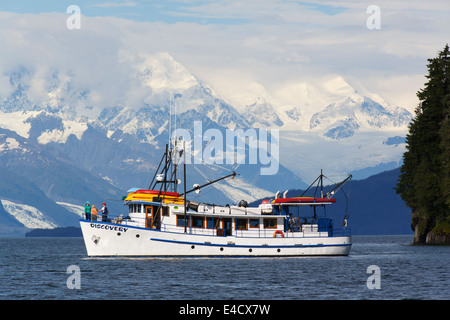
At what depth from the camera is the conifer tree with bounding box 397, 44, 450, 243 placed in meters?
122

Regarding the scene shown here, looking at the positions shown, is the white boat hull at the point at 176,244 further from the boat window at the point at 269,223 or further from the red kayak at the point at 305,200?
the red kayak at the point at 305,200

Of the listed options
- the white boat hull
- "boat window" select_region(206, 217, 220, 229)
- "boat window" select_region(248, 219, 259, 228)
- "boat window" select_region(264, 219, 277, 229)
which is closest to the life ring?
the white boat hull

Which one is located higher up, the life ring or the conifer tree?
the conifer tree

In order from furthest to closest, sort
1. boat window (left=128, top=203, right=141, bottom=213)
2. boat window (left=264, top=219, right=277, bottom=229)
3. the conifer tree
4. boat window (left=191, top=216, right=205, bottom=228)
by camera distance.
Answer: the conifer tree → boat window (left=264, top=219, right=277, bottom=229) → boat window (left=191, top=216, right=205, bottom=228) → boat window (left=128, top=203, right=141, bottom=213)

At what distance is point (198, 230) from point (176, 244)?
2.97 meters

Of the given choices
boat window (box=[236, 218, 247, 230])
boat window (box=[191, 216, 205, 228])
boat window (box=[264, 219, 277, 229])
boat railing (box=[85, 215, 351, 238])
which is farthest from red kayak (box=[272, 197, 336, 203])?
boat window (box=[191, 216, 205, 228])

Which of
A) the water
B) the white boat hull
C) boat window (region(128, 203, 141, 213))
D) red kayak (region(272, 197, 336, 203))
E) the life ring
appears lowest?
the water

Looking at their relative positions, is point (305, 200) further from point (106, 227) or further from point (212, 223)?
point (106, 227)

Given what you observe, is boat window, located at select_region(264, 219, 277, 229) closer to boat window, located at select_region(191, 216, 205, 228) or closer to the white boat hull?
the white boat hull

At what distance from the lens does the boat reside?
8250 centimetres

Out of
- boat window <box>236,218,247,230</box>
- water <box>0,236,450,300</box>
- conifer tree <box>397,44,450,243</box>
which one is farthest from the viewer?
conifer tree <box>397,44,450,243</box>

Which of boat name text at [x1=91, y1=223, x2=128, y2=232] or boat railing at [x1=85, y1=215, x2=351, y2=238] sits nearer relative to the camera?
boat name text at [x1=91, y1=223, x2=128, y2=232]

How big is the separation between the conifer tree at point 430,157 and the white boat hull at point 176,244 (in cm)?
3776

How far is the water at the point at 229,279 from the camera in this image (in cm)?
5703
